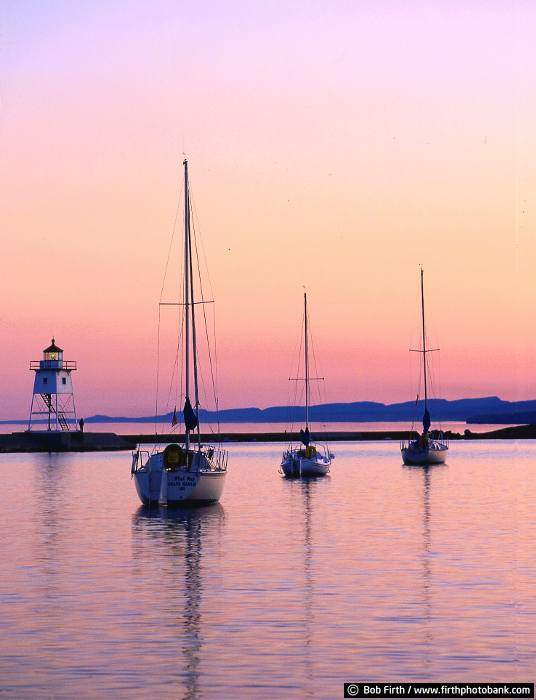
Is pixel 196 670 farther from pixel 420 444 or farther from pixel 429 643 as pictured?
pixel 420 444

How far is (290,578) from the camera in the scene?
73.2 ft

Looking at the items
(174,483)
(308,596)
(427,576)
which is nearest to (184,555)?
(427,576)

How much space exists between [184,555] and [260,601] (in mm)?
7925

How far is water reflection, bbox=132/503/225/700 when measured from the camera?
49.4 feet

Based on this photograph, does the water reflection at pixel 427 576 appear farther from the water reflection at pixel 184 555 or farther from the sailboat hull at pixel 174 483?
the sailboat hull at pixel 174 483

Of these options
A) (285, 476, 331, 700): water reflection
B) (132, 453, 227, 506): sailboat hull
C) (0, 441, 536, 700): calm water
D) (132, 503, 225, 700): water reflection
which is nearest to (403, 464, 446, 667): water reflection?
(0, 441, 536, 700): calm water

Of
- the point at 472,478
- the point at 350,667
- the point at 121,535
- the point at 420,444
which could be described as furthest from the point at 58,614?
the point at 420,444

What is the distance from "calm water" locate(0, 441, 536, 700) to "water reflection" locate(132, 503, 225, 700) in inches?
2.4

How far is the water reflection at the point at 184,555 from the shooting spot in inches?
593

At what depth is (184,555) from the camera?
1064 inches

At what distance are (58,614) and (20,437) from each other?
124m

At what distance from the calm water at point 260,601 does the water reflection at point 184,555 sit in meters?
0.06

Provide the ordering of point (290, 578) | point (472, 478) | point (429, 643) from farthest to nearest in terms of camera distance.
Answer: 1. point (472, 478)
2. point (290, 578)
3. point (429, 643)

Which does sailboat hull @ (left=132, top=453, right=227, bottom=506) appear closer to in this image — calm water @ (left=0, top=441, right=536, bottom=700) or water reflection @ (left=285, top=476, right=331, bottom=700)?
calm water @ (left=0, top=441, right=536, bottom=700)
